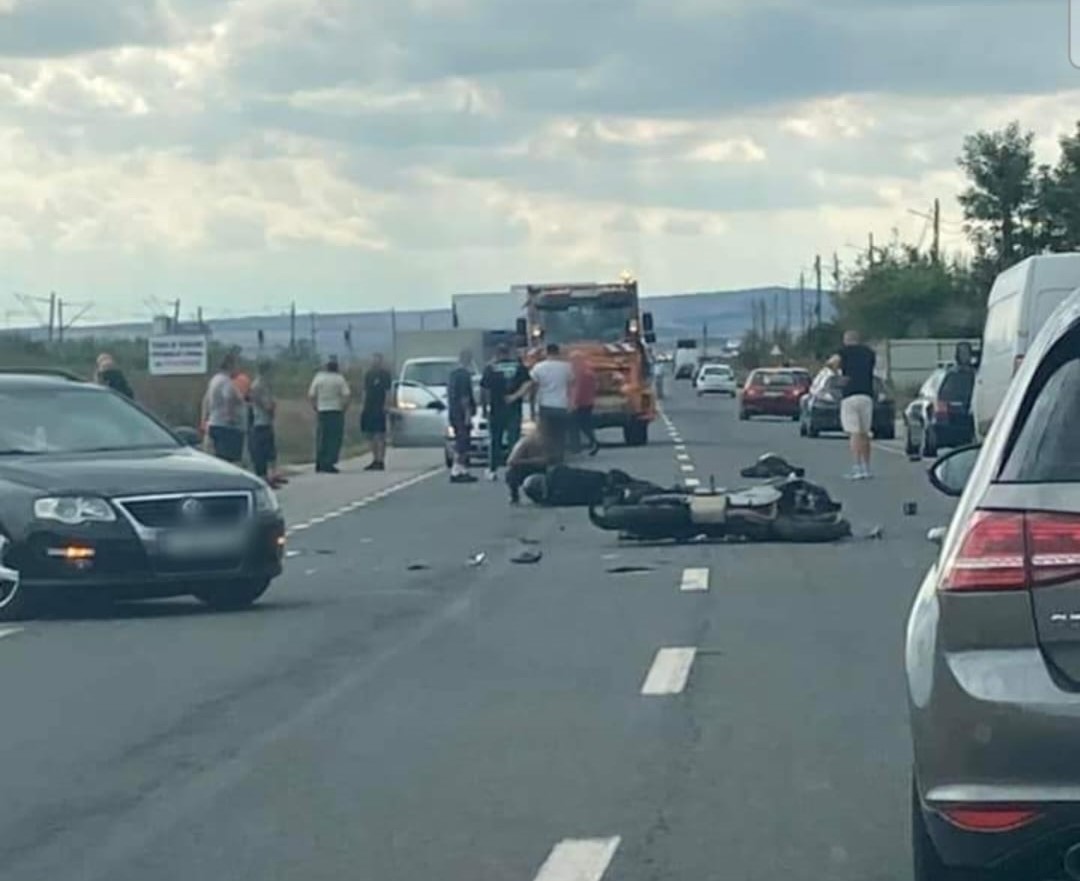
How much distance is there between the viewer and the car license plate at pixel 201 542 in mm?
16125

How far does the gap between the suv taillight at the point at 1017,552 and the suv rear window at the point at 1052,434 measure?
0.12 metres

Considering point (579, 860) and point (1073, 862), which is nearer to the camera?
point (1073, 862)

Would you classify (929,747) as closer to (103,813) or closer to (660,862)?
(660,862)

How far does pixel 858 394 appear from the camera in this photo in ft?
102

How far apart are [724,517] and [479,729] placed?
1009cm

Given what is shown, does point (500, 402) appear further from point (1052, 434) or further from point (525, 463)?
point (1052, 434)

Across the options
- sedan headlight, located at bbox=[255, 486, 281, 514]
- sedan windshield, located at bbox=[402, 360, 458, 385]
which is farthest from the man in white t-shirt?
sedan windshield, located at bbox=[402, 360, 458, 385]

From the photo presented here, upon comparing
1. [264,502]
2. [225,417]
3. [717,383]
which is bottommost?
[717,383]

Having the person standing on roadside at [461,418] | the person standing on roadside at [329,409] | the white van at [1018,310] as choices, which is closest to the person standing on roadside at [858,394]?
the white van at [1018,310]

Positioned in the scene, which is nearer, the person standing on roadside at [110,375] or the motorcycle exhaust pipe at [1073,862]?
the motorcycle exhaust pipe at [1073,862]

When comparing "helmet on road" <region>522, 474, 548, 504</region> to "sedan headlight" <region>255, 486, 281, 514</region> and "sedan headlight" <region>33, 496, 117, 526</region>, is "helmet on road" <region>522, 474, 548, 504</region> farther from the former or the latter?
"sedan headlight" <region>33, 496, 117, 526</region>

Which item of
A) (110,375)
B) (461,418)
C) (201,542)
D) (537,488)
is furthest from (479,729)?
(461,418)

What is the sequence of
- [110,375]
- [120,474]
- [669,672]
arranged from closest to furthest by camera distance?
[669,672] → [120,474] → [110,375]

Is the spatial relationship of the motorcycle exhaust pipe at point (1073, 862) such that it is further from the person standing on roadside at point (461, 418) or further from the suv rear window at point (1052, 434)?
the person standing on roadside at point (461, 418)
